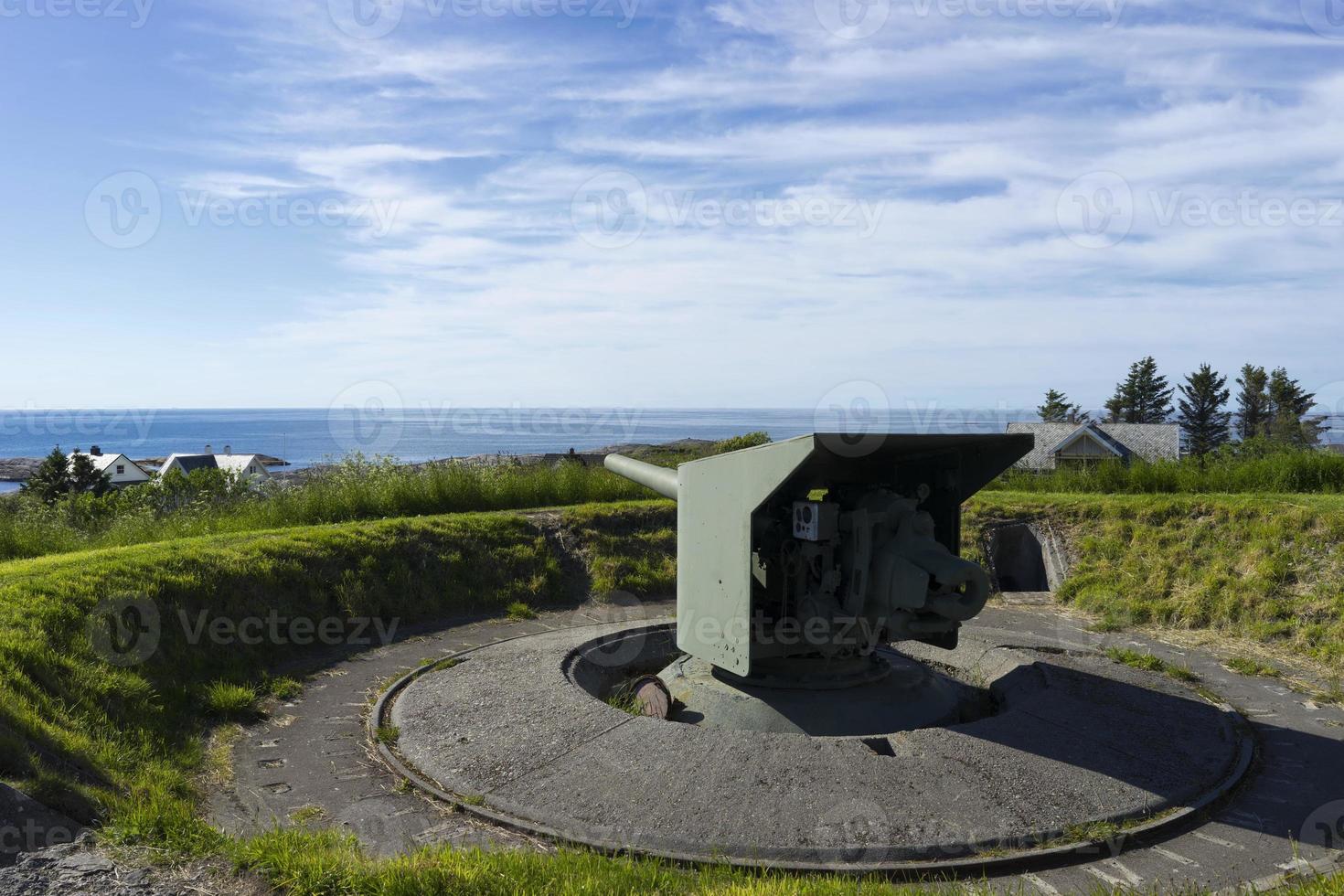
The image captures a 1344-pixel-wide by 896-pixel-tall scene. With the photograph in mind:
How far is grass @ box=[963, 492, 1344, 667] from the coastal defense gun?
12.9ft

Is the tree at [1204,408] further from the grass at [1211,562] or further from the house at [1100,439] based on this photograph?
the grass at [1211,562]

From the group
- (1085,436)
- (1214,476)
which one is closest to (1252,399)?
(1085,436)

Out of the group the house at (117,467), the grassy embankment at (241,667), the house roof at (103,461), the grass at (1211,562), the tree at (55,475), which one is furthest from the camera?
the house at (117,467)

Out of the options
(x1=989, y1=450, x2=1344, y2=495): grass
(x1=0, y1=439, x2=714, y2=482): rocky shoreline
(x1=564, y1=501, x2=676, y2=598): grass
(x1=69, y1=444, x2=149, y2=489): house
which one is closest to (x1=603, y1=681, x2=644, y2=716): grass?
(x1=564, y1=501, x2=676, y2=598): grass

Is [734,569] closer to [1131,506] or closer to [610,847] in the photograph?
[610,847]

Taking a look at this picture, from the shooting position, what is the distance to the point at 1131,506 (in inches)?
442

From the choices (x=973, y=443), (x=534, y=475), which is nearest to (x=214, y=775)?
(x=973, y=443)

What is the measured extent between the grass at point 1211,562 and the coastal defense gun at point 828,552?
3.94m

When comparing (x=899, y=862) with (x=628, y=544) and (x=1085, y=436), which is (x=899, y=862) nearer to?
(x=628, y=544)

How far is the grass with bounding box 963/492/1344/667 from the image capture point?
8.69 m

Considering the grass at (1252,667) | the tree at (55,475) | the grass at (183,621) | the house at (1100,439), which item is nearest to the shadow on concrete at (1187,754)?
the grass at (1252,667)

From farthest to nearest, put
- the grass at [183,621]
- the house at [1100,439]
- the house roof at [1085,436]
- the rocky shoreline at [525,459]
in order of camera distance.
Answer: the house at [1100,439]
the house roof at [1085,436]
the rocky shoreline at [525,459]
the grass at [183,621]

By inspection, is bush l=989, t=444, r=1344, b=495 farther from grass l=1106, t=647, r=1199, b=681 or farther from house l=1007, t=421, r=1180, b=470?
house l=1007, t=421, r=1180, b=470

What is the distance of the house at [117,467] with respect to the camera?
146ft
